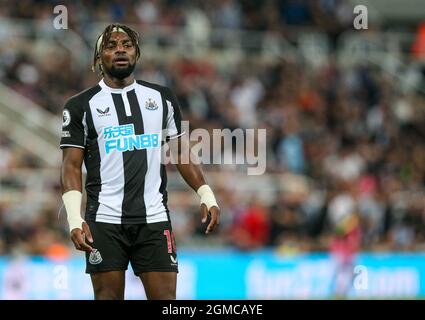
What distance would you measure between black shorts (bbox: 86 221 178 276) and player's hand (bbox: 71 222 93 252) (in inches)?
5.5

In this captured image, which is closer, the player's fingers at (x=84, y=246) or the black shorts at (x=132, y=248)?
the player's fingers at (x=84, y=246)

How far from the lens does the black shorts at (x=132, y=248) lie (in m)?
6.61

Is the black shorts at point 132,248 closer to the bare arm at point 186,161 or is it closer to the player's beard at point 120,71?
the bare arm at point 186,161

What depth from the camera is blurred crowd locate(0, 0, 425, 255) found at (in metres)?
16.9

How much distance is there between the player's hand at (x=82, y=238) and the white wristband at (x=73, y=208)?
0.03 m

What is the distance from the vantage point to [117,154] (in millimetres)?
6730

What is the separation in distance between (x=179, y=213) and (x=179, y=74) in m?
3.47

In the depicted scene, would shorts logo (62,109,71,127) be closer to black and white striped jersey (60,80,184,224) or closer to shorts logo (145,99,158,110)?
black and white striped jersey (60,80,184,224)

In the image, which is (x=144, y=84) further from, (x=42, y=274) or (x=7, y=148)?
(x=7, y=148)

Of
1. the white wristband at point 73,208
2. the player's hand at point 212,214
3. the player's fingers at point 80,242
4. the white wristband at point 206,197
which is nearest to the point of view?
the player's fingers at point 80,242

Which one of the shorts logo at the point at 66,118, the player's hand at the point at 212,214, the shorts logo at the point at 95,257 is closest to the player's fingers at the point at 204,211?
the player's hand at the point at 212,214

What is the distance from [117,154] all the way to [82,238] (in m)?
0.60

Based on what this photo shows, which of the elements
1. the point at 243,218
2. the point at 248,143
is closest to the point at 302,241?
the point at 243,218
